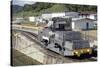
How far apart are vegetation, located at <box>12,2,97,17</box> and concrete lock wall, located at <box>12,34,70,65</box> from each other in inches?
9.6

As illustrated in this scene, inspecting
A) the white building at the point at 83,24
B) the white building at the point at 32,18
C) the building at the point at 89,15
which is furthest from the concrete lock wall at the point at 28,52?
the building at the point at 89,15

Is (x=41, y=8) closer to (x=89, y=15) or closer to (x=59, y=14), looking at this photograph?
(x=59, y=14)

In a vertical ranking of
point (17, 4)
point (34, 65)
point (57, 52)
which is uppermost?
point (17, 4)

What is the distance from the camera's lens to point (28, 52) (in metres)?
1.78

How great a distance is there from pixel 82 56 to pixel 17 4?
909mm

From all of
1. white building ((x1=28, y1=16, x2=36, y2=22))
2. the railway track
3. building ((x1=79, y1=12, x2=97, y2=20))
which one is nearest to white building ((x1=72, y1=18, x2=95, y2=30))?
building ((x1=79, y1=12, x2=97, y2=20))

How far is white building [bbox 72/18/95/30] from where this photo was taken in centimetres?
194

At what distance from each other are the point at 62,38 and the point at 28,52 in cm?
40

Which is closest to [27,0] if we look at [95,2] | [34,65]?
[34,65]

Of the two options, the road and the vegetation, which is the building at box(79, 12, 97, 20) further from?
the road

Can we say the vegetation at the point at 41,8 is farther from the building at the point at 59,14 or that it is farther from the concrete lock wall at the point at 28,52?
the concrete lock wall at the point at 28,52

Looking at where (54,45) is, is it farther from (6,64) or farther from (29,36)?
(6,64)

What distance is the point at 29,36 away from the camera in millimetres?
1793


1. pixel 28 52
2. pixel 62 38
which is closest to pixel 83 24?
pixel 62 38
